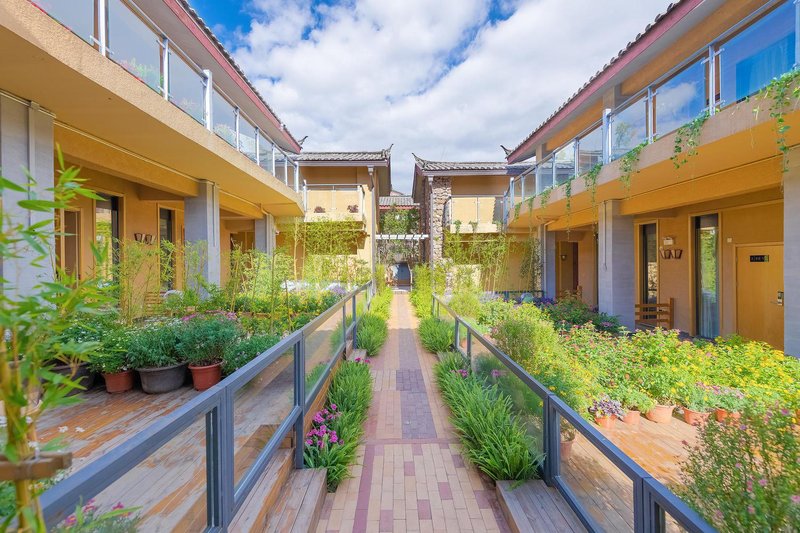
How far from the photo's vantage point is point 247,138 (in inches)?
312

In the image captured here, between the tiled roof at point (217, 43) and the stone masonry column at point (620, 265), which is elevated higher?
the tiled roof at point (217, 43)

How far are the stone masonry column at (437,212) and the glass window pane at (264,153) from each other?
820 centimetres

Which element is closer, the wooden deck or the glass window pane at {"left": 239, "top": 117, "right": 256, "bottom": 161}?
the wooden deck

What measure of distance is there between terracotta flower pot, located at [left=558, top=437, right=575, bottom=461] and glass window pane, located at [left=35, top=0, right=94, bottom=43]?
220 inches

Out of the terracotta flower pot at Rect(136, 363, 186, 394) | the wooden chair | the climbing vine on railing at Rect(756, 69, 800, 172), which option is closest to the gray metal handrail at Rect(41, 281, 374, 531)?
the terracotta flower pot at Rect(136, 363, 186, 394)

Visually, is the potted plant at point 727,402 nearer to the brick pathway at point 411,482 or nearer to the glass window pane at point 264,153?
the brick pathway at point 411,482

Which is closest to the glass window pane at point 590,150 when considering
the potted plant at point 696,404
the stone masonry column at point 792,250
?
the stone masonry column at point 792,250

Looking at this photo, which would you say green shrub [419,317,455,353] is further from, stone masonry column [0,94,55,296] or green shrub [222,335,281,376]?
stone masonry column [0,94,55,296]

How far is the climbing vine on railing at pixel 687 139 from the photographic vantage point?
497 centimetres

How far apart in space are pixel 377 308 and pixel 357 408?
6817mm

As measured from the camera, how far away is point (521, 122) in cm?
3738

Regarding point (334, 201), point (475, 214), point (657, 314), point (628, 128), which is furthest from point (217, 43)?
point (657, 314)

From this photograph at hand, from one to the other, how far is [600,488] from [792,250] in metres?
4.84

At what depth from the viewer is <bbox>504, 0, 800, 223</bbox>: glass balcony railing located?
4215 mm
